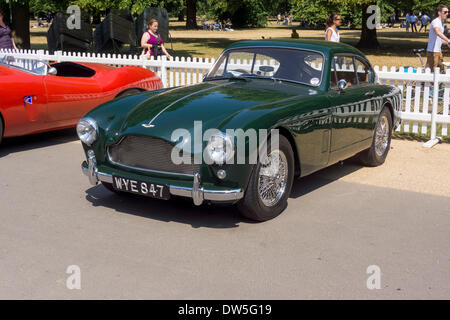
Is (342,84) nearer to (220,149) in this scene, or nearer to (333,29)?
(220,149)

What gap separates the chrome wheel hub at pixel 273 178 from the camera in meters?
5.33

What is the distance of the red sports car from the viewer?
795 centimetres

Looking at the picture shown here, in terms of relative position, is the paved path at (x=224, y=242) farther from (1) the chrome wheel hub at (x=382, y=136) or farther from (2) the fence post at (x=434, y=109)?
(2) the fence post at (x=434, y=109)

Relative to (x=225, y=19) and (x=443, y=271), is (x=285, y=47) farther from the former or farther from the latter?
(x=225, y=19)

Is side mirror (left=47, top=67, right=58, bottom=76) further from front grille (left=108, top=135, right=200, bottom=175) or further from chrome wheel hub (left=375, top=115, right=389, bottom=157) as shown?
chrome wheel hub (left=375, top=115, right=389, bottom=157)

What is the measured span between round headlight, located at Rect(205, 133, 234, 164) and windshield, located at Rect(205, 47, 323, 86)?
1713 mm

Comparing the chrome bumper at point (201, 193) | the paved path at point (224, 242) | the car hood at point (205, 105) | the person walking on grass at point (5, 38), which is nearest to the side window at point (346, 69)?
the car hood at point (205, 105)

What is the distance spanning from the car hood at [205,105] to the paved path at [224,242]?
87 centimetres

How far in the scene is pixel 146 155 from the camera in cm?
529

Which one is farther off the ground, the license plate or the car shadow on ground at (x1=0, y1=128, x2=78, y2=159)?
the license plate

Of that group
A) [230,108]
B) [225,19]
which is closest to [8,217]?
[230,108]

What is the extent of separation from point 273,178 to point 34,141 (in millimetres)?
4980

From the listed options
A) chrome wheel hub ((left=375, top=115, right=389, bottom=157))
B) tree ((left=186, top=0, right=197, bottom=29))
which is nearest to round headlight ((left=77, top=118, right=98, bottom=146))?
chrome wheel hub ((left=375, top=115, right=389, bottom=157))
